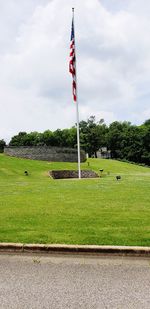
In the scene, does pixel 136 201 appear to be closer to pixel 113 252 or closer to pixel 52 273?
pixel 113 252

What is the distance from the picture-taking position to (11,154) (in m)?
52.4

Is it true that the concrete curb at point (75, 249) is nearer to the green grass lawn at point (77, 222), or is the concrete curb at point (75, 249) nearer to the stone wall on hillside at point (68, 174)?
the green grass lawn at point (77, 222)

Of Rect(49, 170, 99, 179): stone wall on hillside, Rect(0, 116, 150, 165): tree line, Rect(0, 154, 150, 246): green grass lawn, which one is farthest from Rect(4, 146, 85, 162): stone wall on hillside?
Rect(0, 116, 150, 165): tree line

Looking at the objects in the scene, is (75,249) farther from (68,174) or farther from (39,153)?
(39,153)

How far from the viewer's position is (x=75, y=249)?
685 cm

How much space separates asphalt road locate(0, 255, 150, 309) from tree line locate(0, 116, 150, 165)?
306ft

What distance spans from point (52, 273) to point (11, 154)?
156 feet

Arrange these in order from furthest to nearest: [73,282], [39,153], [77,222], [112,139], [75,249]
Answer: [112,139] < [39,153] < [77,222] < [75,249] < [73,282]

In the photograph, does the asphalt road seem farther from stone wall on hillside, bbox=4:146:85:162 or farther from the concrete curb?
stone wall on hillside, bbox=4:146:85:162

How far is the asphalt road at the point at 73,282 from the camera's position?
4703mm

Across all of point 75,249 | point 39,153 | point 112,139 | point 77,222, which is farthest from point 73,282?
point 112,139

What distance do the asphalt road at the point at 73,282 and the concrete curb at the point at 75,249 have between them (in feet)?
0.60

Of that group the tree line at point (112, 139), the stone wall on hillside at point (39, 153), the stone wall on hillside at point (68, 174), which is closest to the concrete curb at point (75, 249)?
the stone wall on hillside at point (68, 174)

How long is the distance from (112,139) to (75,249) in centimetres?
10334
